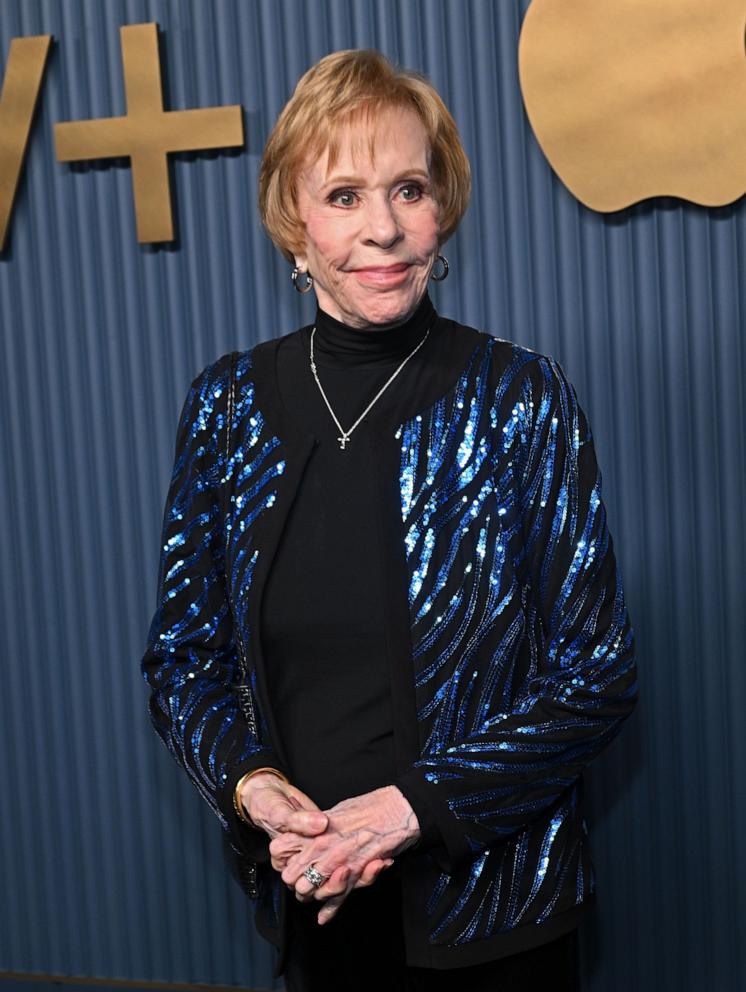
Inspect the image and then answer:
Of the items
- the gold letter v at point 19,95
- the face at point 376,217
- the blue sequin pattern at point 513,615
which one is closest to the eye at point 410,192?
the face at point 376,217

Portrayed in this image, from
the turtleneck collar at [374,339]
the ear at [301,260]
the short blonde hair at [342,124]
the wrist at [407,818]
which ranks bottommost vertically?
the wrist at [407,818]

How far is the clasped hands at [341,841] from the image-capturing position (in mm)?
1250

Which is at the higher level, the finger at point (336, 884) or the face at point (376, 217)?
the face at point (376, 217)

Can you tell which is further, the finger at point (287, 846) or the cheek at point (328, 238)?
the cheek at point (328, 238)

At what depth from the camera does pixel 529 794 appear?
52.1 inches

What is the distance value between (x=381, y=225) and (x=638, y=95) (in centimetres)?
90

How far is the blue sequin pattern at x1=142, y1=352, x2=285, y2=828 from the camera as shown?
1432 mm

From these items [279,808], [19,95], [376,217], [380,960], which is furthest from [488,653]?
[19,95]

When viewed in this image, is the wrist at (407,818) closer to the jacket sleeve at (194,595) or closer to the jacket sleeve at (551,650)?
the jacket sleeve at (551,650)

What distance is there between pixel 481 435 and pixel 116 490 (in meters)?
1.26

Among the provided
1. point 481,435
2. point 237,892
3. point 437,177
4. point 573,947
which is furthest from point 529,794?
point 237,892

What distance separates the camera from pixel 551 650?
1.35 m

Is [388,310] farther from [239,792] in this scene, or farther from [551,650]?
[239,792]

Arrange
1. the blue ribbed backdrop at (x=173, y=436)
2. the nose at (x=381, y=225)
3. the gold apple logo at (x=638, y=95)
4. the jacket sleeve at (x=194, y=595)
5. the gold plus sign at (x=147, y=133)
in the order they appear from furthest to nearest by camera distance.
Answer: the gold plus sign at (x=147, y=133) < the blue ribbed backdrop at (x=173, y=436) < the gold apple logo at (x=638, y=95) < the jacket sleeve at (x=194, y=595) < the nose at (x=381, y=225)
